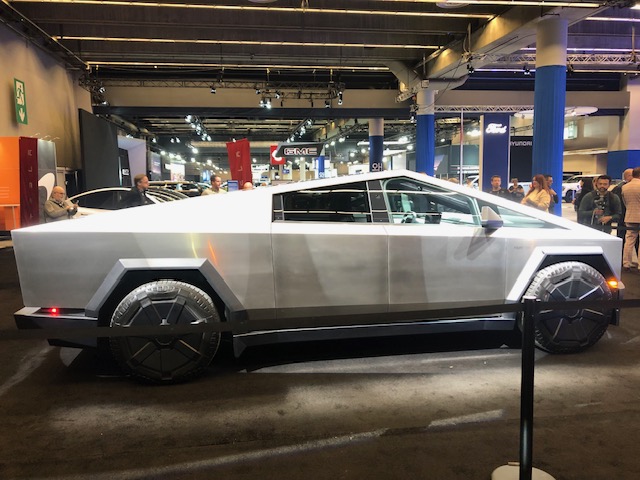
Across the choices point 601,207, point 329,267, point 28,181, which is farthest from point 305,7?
point 329,267

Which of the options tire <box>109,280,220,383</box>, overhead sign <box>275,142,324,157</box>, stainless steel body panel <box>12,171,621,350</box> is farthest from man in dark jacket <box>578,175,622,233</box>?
overhead sign <box>275,142,324,157</box>

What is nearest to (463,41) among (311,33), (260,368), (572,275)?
(311,33)

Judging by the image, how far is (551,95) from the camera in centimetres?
1008

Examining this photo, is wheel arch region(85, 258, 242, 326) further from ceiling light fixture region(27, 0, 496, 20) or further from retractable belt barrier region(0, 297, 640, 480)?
ceiling light fixture region(27, 0, 496, 20)

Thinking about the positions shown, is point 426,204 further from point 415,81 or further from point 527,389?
point 415,81

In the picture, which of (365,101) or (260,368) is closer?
(260,368)

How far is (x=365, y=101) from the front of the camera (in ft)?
72.3

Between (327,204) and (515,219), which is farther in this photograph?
(515,219)

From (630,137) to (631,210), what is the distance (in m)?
18.4

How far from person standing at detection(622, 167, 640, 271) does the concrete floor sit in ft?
12.8

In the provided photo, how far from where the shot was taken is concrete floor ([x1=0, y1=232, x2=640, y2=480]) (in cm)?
256

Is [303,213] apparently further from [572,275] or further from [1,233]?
[1,233]

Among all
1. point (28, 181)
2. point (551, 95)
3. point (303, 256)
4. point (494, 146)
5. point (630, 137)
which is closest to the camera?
point (303, 256)

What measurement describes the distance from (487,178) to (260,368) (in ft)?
64.1
